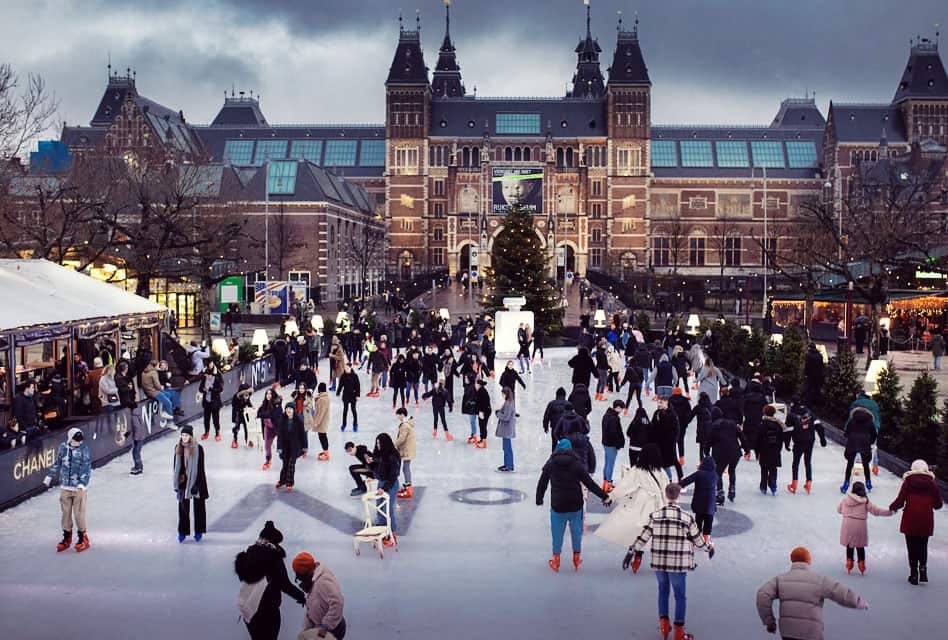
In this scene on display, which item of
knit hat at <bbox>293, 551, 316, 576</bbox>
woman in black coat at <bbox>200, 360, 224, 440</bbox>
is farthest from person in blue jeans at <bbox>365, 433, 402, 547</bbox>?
woman in black coat at <bbox>200, 360, 224, 440</bbox>

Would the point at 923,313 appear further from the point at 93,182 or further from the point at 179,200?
the point at 93,182

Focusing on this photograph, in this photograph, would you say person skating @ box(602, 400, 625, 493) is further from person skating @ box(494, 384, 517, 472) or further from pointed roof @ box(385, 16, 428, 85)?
pointed roof @ box(385, 16, 428, 85)

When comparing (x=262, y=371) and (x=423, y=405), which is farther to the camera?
(x=262, y=371)

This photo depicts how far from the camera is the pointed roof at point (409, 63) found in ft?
285

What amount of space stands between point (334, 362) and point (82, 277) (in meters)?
6.03

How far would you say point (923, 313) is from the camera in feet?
121

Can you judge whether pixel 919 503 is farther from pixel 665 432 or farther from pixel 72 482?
pixel 72 482

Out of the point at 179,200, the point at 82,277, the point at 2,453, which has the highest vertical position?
the point at 179,200

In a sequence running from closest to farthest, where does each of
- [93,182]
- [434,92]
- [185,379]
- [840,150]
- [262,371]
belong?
[185,379] < [262,371] < [93,182] < [840,150] < [434,92]

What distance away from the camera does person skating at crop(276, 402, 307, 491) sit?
1255 cm

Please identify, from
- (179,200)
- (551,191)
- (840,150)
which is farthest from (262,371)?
(840,150)

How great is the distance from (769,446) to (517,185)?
231 ft

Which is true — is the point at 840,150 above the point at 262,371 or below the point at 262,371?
above

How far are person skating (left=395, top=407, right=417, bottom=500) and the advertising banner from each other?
230 feet
